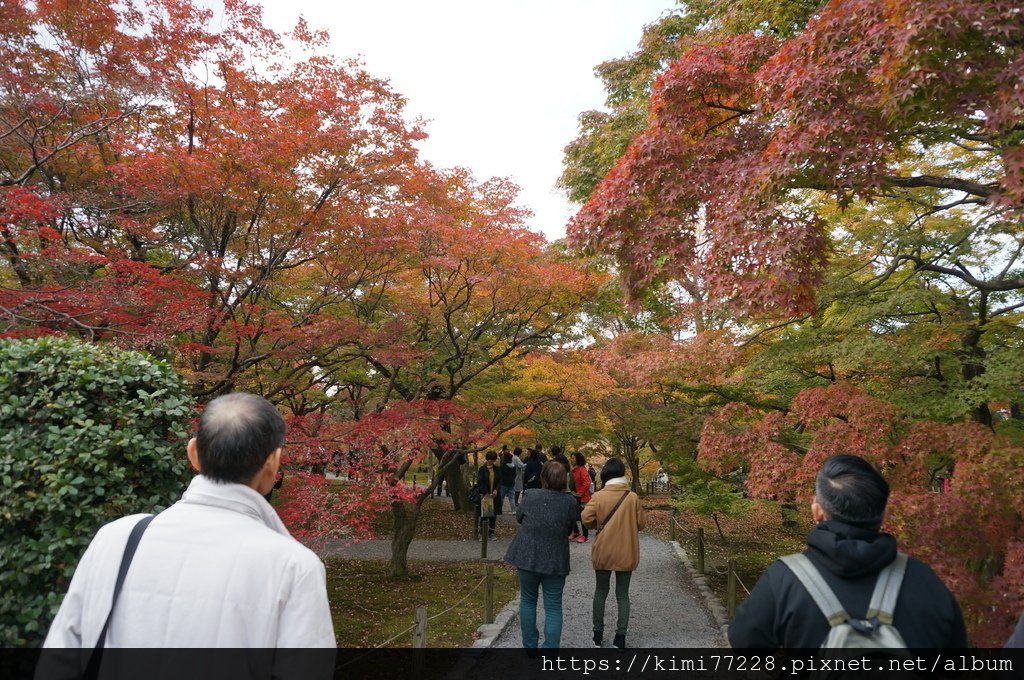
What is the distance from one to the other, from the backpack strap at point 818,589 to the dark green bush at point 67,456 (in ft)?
10.2

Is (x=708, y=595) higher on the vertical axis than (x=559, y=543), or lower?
lower

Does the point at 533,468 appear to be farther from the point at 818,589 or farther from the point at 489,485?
the point at 818,589

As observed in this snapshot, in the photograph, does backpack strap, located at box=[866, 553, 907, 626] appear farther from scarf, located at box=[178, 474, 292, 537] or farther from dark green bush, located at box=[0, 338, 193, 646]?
dark green bush, located at box=[0, 338, 193, 646]

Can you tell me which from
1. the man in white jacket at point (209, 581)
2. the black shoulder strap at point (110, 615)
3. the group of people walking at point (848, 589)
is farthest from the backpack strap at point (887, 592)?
the black shoulder strap at point (110, 615)

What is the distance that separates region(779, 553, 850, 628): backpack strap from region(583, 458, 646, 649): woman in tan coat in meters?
3.50

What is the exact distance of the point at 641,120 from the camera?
11.5 metres

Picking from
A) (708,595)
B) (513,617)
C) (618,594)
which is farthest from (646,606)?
(618,594)

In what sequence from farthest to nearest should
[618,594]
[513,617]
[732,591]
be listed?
1. [513,617]
2. [732,591]
3. [618,594]

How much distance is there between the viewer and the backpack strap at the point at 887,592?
73.5 inches

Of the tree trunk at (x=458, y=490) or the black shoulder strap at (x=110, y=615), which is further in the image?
the tree trunk at (x=458, y=490)

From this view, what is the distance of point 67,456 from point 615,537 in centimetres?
415

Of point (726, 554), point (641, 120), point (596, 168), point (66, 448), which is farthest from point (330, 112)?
point (726, 554)

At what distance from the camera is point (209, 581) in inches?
60.2

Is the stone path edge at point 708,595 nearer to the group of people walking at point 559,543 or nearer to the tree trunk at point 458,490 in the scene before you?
the group of people walking at point 559,543
